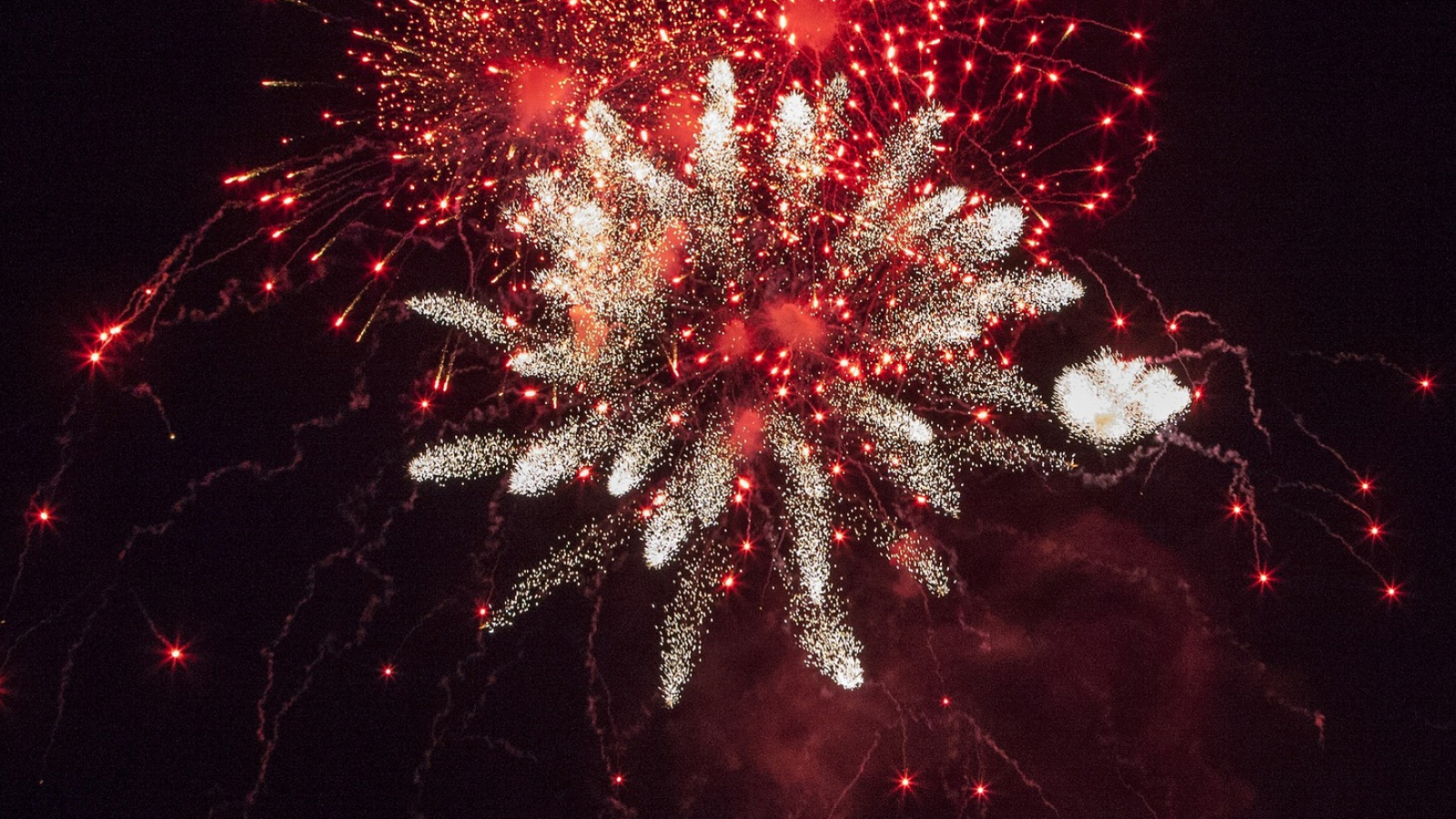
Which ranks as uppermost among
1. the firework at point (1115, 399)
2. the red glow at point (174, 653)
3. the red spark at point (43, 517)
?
the firework at point (1115, 399)

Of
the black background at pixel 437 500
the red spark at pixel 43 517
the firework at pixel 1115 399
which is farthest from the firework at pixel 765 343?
the red spark at pixel 43 517

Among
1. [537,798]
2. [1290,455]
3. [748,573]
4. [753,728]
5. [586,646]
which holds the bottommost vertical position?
[537,798]

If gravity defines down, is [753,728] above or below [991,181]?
below

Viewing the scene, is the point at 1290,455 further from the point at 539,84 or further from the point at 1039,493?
the point at 539,84

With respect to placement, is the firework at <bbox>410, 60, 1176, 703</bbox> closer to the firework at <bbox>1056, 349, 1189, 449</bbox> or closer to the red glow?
the firework at <bbox>1056, 349, 1189, 449</bbox>

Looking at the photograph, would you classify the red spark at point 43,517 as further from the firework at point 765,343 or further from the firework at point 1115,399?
the firework at point 1115,399

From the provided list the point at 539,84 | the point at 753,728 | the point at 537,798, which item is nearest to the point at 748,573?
the point at 753,728

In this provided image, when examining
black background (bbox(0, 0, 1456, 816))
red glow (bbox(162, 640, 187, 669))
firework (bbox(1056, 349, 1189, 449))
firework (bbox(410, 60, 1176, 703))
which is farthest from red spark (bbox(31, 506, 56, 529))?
firework (bbox(1056, 349, 1189, 449))

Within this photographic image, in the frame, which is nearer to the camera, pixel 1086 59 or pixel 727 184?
pixel 727 184
